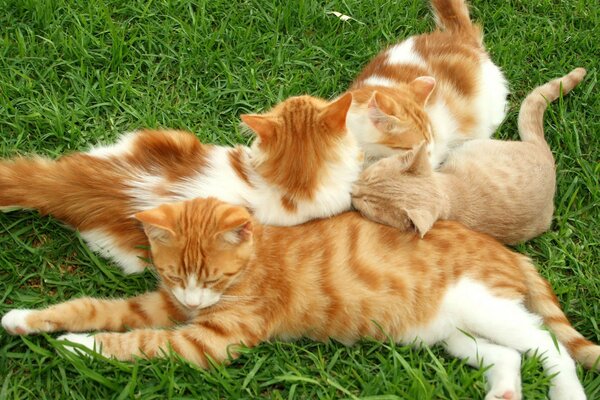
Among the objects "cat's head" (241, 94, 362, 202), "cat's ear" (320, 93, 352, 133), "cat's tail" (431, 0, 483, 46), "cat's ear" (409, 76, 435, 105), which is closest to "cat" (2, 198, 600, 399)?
"cat's head" (241, 94, 362, 202)

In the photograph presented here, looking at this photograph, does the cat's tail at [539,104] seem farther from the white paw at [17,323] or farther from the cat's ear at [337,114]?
the white paw at [17,323]

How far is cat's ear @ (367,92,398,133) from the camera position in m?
3.05

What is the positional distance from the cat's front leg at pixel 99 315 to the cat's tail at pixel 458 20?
7.55 feet

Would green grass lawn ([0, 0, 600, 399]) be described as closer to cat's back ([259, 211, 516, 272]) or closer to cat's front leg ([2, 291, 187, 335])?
cat's front leg ([2, 291, 187, 335])

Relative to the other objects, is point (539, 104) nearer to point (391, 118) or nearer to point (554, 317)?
point (391, 118)

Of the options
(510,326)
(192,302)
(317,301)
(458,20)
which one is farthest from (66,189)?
(458,20)

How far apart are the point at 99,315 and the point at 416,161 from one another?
1522 millimetres

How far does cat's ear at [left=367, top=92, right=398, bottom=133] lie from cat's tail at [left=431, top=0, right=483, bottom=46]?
941 millimetres

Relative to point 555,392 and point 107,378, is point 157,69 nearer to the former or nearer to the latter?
point 107,378

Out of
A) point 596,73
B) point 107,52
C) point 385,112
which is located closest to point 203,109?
point 107,52

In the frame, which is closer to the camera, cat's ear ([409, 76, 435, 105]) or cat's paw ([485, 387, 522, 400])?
cat's paw ([485, 387, 522, 400])

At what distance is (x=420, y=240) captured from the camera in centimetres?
271

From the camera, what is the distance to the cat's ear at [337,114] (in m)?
2.71

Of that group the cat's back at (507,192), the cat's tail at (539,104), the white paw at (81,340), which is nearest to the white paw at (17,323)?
the white paw at (81,340)
